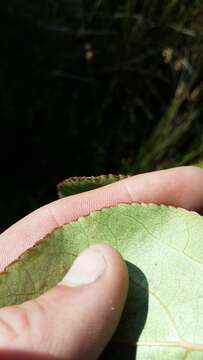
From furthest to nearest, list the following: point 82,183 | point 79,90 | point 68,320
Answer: point 79,90, point 82,183, point 68,320

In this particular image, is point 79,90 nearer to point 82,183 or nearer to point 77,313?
point 82,183

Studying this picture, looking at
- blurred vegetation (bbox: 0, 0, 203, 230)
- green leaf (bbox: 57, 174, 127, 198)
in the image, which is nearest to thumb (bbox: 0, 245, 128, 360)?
green leaf (bbox: 57, 174, 127, 198)

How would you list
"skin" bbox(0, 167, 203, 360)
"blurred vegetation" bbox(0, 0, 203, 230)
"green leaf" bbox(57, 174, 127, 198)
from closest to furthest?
"skin" bbox(0, 167, 203, 360)
"green leaf" bbox(57, 174, 127, 198)
"blurred vegetation" bbox(0, 0, 203, 230)

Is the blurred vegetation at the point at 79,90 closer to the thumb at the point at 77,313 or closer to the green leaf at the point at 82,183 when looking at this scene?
the green leaf at the point at 82,183

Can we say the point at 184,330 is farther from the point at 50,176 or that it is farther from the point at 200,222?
the point at 50,176

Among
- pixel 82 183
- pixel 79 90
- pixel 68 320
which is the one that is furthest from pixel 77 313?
pixel 79 90

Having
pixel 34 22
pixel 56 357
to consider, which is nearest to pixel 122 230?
pixel 56 357

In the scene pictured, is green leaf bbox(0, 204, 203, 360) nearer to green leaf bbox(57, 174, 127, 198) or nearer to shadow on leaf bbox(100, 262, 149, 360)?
shadow on leaf bbox(100, 262, 149, 360)
